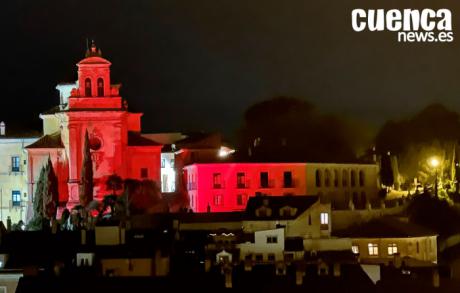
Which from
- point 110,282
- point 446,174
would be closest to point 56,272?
point 110,282

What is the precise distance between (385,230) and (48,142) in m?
14.0

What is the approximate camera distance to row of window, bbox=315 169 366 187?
5528 centimetres

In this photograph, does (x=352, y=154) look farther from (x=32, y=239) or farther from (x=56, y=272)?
(x=56, y=272)

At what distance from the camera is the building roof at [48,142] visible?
182ft

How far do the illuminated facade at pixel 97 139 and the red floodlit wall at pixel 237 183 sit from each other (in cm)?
156

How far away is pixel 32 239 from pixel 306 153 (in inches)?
601

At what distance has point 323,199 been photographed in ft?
175

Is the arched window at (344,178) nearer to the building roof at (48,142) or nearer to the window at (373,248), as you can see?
the building roof at (48,142)

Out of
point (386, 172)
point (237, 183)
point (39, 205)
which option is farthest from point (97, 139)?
point (386, 172)

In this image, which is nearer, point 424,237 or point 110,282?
point 110,282

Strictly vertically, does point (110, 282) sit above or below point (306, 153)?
below

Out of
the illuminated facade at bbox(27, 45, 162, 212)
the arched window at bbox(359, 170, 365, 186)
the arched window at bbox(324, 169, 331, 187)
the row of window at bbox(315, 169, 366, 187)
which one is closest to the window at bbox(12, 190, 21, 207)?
the illuminated facade at bbox(27, 45, 162, 212)

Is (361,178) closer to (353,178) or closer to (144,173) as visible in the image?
(353,178)

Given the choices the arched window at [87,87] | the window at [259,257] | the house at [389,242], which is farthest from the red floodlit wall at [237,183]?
the window at [259,257]
